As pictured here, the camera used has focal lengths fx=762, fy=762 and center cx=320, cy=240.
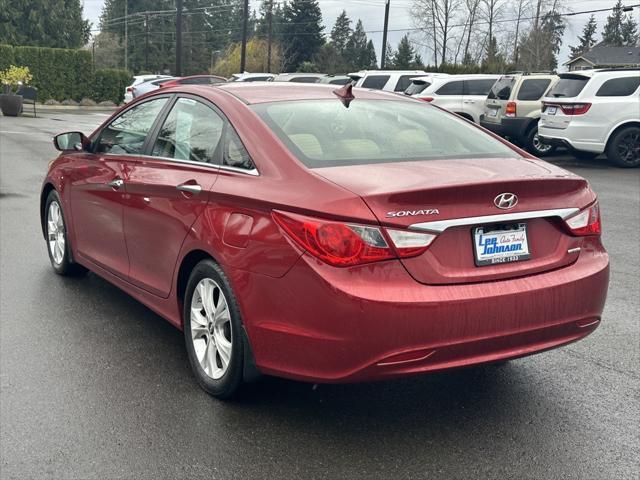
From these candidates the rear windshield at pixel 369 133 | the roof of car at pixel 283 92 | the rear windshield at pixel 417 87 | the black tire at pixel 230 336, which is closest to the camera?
the black tire at pixel 230 336

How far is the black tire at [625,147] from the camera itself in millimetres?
15719

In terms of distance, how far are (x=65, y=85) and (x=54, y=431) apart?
42.9m

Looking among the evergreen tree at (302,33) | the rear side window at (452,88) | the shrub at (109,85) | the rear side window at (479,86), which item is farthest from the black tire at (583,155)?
the evergreen tree at (302,33)

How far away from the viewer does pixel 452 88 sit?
786 inches

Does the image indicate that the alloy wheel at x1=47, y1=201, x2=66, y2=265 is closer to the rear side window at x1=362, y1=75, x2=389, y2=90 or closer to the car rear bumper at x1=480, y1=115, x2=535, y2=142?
the car rear bumper at x1=480, y1=115, x2=535, y2=142

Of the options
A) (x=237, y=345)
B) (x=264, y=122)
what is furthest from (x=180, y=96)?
(x=237, y=345)

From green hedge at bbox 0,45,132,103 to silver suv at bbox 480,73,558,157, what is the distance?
101 feet

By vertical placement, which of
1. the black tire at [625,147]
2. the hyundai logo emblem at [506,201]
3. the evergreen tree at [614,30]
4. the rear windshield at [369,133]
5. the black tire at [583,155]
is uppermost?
the evergreen tree at [614,30]

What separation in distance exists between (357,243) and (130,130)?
266 cm

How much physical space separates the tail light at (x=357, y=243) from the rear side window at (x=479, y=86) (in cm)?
1766

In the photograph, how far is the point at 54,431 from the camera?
3555mm

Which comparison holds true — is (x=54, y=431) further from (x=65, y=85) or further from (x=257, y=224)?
(x=65, y=85)

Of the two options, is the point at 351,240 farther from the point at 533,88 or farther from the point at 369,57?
the point at 369,57

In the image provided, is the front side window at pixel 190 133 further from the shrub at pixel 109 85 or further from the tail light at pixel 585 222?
the shrub at pixel 109 85
